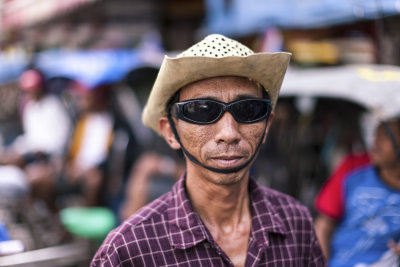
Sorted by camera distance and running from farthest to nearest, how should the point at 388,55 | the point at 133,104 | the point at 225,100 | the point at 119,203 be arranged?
the point at 133,104 < the point at 119,203 < the point at 388,55 < the point at 225,100

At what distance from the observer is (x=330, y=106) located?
3.98 meters

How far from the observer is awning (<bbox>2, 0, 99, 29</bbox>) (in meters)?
12.4

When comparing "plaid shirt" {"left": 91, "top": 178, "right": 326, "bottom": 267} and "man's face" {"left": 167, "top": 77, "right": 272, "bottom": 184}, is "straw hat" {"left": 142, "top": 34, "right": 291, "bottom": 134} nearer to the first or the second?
"man's face" {"left": 167, "top": 77, "right": 272, "bottom": 184}

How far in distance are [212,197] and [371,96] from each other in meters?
1.51

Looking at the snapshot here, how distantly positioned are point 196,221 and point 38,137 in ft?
17.5

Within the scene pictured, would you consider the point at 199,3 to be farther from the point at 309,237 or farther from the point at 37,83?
the point at 309,237

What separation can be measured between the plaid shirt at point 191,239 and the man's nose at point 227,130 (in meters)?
0.29

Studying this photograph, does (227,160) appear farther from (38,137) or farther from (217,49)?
(38,137)

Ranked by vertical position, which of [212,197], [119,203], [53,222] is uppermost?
[212,197]

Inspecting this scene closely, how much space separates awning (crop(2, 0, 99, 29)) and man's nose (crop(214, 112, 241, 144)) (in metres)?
9.25

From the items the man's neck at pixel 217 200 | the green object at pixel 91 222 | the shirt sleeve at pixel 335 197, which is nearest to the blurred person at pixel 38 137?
the green object at pixel 91 222

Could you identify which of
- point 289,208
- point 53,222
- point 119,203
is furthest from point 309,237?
point 53,222

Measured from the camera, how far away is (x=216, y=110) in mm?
1715

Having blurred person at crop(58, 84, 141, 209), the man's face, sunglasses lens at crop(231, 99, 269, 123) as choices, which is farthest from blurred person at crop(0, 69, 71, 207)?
sunglasses lens at crop(231, 99, 269, 123)
